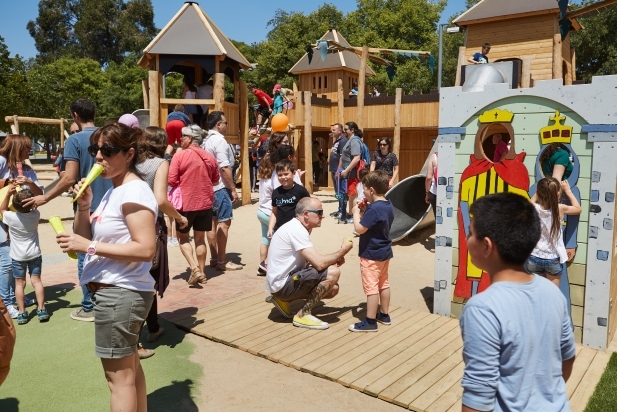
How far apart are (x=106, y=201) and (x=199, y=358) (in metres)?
2.03

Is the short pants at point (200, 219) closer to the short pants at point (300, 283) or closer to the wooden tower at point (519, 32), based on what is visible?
the short pants at point (300, 283)

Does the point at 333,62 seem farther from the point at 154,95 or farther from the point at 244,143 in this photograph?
the point at 154,95

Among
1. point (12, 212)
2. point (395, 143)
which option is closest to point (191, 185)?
point (12, 212)

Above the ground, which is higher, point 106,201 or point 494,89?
point 494,89

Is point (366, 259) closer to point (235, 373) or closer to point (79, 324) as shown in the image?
point (235, 373)

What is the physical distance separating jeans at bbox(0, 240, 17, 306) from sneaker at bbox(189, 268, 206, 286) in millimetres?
1903

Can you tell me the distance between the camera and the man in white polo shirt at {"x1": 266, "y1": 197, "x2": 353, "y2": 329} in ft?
15.8

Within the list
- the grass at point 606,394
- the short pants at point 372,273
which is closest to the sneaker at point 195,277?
the short pants at point 372,273

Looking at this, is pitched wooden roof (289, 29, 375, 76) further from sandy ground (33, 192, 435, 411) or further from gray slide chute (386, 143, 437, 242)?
gray slide chute (386, 143, 437, 242)

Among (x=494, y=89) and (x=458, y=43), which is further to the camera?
(x=458, y=43)

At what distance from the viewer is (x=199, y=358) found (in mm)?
4359

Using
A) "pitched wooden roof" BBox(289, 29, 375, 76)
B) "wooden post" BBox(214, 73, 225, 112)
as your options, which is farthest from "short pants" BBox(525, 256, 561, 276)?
"pitched wooden roof" BBox(289, 29, 375, 76)

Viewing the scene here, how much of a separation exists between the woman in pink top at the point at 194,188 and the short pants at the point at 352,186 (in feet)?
14.7

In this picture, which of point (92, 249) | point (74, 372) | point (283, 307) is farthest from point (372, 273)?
point (92, 249)
